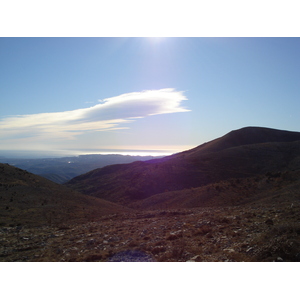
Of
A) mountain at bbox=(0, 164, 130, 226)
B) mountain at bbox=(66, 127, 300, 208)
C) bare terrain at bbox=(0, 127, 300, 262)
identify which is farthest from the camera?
mountain at bbox=(66, 127, 300, 208)

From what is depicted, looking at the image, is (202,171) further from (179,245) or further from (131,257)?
(131,257)

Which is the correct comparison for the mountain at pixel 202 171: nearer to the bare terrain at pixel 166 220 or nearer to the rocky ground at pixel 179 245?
the bare terrain at pixel 166 220

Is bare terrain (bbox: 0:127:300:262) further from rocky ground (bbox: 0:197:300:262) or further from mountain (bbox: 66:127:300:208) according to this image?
mountain (bbox: 66:127:300:208)

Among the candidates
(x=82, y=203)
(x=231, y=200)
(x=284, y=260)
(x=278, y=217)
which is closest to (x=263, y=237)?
(x=284, y=260)

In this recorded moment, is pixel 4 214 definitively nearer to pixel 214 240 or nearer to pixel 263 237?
pixel 214 240

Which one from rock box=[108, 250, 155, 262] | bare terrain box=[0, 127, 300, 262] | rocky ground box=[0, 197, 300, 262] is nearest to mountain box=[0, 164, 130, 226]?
bare terrain box=[0, 127, 300, 262]
